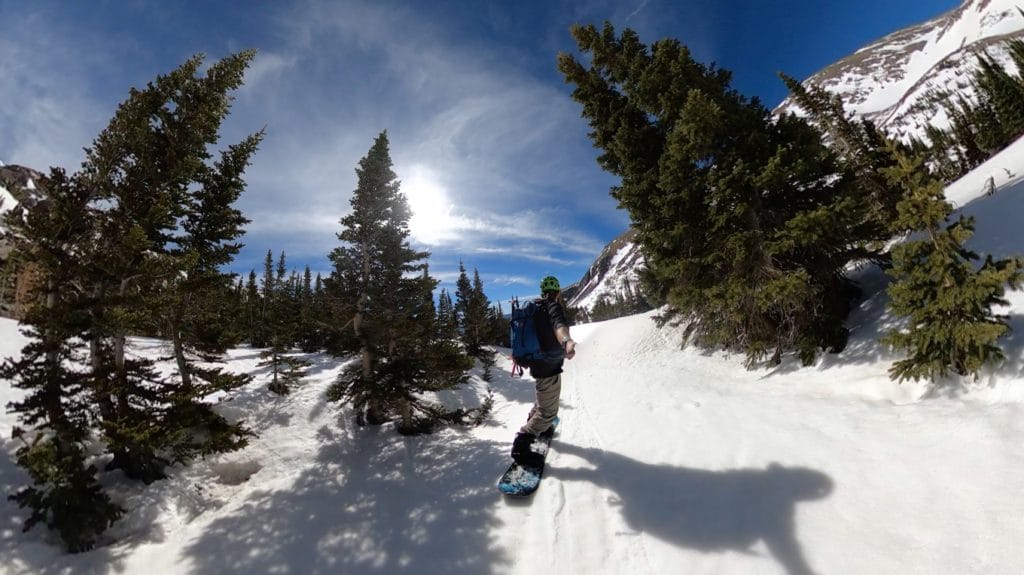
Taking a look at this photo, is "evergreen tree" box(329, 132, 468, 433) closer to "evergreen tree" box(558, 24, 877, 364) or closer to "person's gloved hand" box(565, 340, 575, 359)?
"person's gloved hand" box(565, 340, 575, 359)

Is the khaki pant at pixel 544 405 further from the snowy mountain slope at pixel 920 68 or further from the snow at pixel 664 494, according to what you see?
the snowy mountain slope at pixel 920 68

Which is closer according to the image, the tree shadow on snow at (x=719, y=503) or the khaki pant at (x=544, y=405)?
the tree shadow on snow at (x=719, y=503)

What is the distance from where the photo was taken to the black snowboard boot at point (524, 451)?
619cm

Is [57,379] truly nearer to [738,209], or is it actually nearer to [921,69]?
[738,209]

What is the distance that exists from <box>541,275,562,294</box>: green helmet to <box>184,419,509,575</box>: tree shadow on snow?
11.1ft

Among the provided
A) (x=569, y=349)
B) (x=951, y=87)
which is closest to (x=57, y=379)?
(x=569, y=349)

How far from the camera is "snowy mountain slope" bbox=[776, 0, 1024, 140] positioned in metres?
83.7

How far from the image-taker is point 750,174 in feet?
30.4

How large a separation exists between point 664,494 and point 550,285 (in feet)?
11.3

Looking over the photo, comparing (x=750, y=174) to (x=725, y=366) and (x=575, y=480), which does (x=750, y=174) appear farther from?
(x=575, y=480)

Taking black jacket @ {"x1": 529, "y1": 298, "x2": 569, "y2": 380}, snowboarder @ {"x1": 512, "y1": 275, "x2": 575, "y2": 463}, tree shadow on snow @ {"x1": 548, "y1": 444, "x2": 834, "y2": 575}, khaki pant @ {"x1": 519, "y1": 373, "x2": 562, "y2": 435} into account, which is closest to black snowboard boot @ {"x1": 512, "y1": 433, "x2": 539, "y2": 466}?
snowboarder @ {"x1": 512, "y1": 275, "x2": 575, "y2": 463}

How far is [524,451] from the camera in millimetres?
6305

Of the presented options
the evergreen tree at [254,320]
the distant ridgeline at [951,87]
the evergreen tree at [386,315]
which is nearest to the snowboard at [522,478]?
the evergreen tree at [386,315]

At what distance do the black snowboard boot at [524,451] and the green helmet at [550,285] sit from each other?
100 inches
